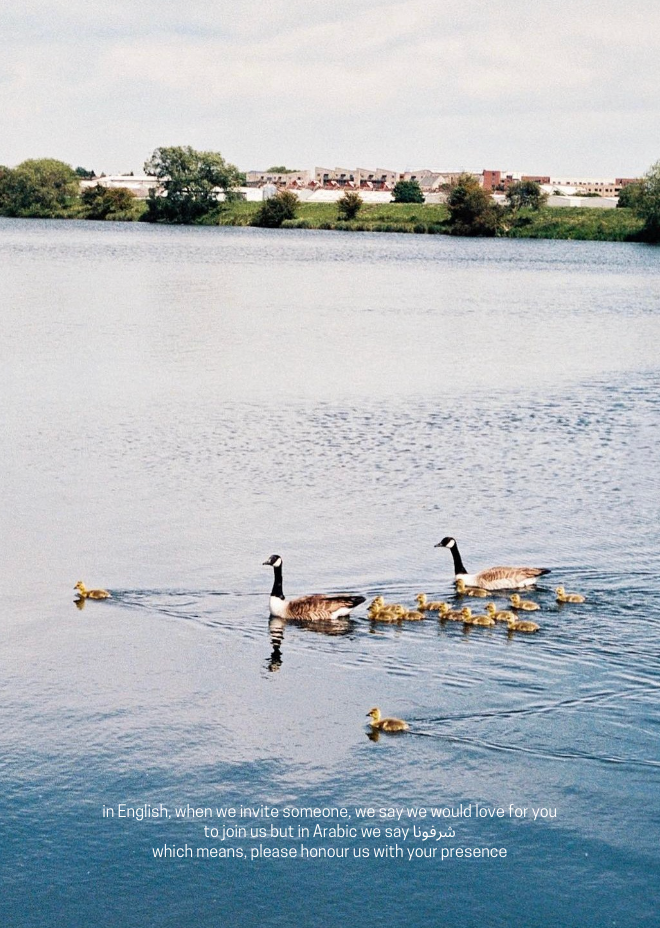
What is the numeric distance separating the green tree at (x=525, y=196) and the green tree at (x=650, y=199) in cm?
3641

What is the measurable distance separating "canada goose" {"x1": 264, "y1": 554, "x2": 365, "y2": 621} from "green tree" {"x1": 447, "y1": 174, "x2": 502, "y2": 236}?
153 metres

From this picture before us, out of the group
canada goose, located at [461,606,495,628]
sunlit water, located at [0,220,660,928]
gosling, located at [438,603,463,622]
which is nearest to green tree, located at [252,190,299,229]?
sunlit water, located at [0,220,660,928]

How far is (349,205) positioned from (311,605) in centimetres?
17952

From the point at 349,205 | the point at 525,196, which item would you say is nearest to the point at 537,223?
the point at 525,196

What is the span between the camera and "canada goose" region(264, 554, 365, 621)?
20.2 meters

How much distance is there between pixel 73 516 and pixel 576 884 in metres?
15.3

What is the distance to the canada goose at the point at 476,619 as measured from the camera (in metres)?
20.2

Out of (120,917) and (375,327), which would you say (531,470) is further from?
(375,327)

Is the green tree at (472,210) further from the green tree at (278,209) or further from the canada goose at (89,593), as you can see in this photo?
the canada goose at (89,593)

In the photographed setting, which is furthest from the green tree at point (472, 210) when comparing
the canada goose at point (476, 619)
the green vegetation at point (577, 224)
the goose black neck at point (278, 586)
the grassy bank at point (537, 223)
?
the canada goose at point (476, 619)

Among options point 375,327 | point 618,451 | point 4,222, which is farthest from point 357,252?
point 618,451

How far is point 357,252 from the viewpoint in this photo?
13275cm

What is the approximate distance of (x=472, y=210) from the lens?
565 ft

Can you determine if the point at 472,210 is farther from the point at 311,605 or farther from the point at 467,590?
the point at 311,605
